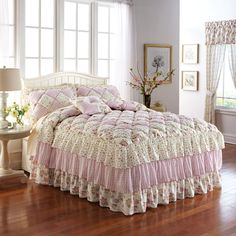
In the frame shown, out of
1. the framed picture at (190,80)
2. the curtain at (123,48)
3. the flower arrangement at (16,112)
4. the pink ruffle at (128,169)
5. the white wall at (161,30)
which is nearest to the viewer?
the pink ruffle at (128,169)

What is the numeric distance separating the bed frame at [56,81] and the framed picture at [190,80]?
278 cm

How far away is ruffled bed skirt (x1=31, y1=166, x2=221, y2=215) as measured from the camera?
4250 mm

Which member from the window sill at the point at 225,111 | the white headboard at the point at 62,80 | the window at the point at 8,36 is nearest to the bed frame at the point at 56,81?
the white headboard at the point at 62,80

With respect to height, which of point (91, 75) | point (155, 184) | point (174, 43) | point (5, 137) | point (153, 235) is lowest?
point (153, 235)

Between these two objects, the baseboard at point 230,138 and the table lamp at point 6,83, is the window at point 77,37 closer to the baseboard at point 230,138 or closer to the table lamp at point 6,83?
the table lamp at point 6,83

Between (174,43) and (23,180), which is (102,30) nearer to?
(174,43)

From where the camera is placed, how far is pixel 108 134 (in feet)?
14.4

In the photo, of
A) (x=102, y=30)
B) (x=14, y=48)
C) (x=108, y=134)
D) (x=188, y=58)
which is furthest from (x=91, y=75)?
(x=188, y=58)

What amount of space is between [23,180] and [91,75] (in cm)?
215

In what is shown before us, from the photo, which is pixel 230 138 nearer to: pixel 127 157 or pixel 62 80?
pixel 62 80

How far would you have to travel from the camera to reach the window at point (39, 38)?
6.11 m

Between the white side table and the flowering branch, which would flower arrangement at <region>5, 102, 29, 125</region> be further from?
the flowering branch

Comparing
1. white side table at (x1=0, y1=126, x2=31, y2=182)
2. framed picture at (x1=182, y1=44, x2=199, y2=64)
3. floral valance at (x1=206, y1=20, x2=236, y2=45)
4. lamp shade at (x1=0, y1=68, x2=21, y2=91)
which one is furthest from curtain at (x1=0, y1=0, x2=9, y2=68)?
framed picture at (x1=182, y1=44, x2=199, y2=64)

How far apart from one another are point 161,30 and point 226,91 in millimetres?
1904
